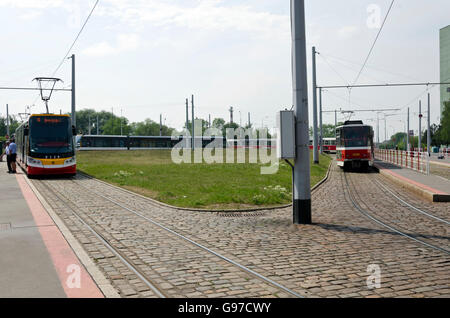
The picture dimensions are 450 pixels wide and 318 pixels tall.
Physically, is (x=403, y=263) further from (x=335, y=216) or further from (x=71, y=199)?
(x=71, y=199)

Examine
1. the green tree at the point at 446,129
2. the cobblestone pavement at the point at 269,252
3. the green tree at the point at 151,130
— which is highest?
the green tree at the point at 151,130

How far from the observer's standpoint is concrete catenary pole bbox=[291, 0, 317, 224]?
9391 mm

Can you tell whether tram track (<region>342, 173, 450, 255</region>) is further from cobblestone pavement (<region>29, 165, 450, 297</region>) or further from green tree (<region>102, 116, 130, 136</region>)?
green tree (<region>102, 116, 130, 136</region>)

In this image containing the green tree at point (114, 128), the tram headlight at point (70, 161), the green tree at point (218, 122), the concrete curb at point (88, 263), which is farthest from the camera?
the green tree at point (218, 122)

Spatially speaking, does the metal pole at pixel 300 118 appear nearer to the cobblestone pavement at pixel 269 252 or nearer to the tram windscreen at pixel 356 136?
the cobblestone pavement at pixel 269 252

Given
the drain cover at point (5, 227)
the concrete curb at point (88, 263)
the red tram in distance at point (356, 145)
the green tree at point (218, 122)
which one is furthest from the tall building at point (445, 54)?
the drain cover at point (5, 227)

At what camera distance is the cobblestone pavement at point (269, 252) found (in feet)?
16.9

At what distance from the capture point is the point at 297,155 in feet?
31.2

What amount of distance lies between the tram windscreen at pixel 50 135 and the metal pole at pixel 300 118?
16.3 m

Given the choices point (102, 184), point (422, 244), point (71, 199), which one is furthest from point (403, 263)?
point (102, 184)

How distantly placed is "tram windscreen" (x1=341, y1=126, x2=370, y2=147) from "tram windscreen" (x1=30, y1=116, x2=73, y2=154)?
54.0 feet

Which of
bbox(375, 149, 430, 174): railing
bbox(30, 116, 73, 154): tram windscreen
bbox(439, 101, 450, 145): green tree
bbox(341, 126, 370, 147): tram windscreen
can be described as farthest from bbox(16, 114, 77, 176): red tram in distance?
bbox(439, 101, 450, 145): green tree

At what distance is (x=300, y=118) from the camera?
9.45m

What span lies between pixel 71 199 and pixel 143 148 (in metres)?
55.8
